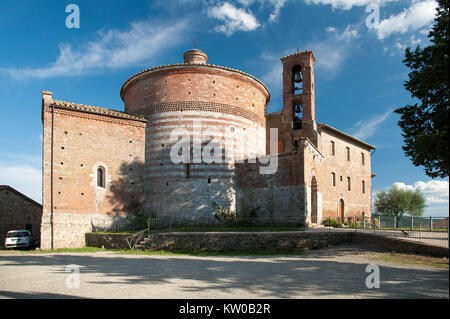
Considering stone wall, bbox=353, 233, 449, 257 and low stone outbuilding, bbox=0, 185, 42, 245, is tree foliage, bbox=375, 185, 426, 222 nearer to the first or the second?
stone wall, bbox=353, 233, 449, 257

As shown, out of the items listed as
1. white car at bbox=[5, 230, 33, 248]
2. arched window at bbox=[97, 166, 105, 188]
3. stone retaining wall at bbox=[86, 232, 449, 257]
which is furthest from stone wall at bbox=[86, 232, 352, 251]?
white car at bbox=[5, 230, 33, 248]

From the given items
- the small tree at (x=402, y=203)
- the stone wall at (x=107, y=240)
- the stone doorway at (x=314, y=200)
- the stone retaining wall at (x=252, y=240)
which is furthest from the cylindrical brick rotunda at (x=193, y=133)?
the small tree at (x=402, y=203)

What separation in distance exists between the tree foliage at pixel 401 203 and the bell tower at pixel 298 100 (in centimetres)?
1945

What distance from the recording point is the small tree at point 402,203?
38469mm

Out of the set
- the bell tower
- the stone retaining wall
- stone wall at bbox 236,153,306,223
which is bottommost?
the stone retaining wall

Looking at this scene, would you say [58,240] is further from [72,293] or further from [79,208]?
[72,293]

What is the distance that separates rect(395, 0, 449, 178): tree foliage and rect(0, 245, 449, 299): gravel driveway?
3468mm

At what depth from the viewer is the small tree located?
3847 centimetres

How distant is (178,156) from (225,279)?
44.2 ft

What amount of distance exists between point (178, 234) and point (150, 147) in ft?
25.4

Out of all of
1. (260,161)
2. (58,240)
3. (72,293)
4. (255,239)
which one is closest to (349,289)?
(72,293)

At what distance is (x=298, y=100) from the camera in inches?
1030

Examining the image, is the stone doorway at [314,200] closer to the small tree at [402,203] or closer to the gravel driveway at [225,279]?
the gravel driveway at [225,279]

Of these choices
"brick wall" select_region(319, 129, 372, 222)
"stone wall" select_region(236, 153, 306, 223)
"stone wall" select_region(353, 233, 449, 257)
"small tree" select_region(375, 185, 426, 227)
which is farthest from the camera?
"small tree" select_region(375, 185, 426, 227)
